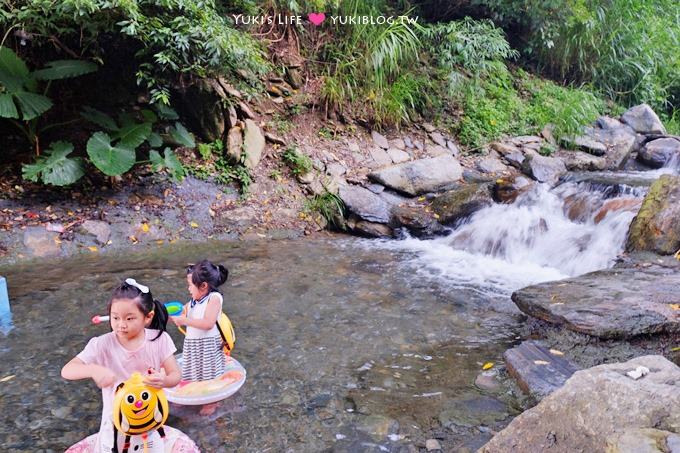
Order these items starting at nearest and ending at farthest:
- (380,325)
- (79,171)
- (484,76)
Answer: (380,325) < (79,171) < (484,76)

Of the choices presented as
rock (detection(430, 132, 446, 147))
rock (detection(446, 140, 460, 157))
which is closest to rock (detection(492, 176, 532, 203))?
rock (detection(446, 140, 460, 157))

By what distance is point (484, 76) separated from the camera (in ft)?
33.3

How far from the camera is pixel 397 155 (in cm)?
845

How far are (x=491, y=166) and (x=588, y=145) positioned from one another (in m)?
2.21

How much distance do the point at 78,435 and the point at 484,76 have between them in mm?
9553

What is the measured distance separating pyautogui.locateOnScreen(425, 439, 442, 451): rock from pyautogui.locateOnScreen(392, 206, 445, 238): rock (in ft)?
14.9

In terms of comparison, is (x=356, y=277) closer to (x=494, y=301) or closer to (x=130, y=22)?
(x=494, y=301)

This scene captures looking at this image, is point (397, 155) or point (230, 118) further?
point (397, 155)

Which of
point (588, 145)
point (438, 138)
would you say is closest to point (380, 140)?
point (438, 138)

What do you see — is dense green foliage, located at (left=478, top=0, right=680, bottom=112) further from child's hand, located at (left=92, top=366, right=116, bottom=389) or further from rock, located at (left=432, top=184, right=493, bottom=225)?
child's hand, located at (left=92, top=366, right=116, bottom=389)

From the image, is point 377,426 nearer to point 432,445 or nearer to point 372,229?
point 432,445

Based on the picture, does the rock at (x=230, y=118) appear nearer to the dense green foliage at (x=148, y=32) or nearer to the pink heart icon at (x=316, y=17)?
the dense green foliage at (x=148, y=32)

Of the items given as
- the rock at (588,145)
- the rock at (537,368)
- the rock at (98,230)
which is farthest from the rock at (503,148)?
the rock at (98,230)

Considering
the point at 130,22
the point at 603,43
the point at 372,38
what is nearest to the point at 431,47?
the point at 372,38
